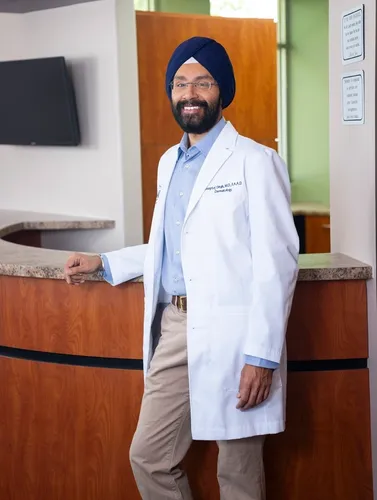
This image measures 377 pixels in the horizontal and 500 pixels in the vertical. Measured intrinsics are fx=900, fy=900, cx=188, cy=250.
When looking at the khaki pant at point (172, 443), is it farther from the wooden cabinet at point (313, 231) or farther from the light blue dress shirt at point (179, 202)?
the wooden cabinet at point (313, 231)

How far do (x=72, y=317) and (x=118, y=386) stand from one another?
0.88ft

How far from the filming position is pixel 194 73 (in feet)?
7.83

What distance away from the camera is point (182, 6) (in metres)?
7.60

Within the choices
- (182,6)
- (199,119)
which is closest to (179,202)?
(199,119)

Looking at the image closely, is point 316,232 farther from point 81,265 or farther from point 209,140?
point 209,140

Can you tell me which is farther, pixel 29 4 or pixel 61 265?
pixel 29 4

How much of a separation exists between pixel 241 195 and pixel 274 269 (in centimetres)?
21

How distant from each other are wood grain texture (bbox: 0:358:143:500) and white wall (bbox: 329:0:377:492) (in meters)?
0.77

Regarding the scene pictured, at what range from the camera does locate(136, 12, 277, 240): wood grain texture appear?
565 centimetres

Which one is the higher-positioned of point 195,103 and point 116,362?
point 195,103

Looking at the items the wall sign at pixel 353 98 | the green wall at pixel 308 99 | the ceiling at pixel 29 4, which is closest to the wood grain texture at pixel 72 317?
the wall sign at pixel 353 98

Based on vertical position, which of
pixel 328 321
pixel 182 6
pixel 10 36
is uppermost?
pixel 182 6

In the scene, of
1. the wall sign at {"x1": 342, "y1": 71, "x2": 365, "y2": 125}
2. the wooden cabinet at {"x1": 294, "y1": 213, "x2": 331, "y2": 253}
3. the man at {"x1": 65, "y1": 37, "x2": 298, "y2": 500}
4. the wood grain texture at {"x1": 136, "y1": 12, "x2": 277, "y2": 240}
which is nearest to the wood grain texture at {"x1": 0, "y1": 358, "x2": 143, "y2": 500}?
the man at {"x1": 65, "y1": 37, "x2": 298, "y2": 500}

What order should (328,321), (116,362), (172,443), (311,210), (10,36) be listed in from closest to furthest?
(172,443), (328,321), (116,362), (10,36), (311,210)
